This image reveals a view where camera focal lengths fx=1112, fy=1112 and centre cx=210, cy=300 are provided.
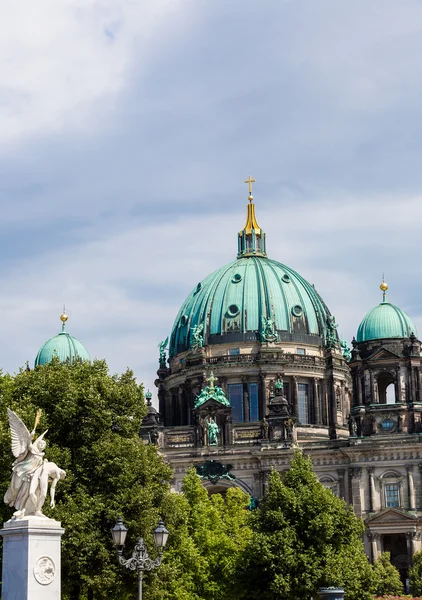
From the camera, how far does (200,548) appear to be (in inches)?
2793

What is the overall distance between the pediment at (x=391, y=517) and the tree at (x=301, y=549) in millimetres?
31205

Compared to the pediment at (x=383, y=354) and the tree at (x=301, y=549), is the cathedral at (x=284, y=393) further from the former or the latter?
the tree at (x=301, y=549)

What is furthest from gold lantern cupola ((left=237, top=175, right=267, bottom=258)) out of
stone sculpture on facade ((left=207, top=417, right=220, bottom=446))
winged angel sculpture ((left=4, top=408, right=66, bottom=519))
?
winged angel sculpture ((left=4, top=408, right=66, bottom=519))

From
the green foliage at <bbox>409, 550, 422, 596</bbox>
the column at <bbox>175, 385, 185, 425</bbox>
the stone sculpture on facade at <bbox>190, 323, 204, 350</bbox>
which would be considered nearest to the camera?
the green foliage at <bbox>409, 550, 422, 596</bbox>

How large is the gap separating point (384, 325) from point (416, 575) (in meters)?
26.1

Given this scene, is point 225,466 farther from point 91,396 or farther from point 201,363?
point 91,396

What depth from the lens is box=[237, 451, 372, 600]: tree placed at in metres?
64.0

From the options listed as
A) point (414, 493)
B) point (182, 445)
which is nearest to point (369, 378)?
point (414, 493)

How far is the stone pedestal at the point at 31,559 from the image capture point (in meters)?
35.6

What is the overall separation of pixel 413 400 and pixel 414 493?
346 inches

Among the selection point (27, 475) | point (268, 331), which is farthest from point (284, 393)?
point (27, 475)

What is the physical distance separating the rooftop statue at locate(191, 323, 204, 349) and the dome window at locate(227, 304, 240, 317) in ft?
11.2

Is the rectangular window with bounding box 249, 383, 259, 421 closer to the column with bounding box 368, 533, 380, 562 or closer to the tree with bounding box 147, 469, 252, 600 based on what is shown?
the column with bounding box 368, 533, 380, 562

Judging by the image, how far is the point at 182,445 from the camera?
111250mm
